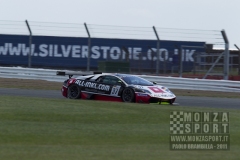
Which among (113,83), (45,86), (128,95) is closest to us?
(128,95)

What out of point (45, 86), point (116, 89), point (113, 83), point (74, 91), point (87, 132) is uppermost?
point (113, 83)

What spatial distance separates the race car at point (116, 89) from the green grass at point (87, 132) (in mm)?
2684

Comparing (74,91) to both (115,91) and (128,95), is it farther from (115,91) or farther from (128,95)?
(128,95)

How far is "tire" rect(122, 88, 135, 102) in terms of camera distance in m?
18.3

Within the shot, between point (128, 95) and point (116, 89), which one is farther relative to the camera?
point (116, 89)

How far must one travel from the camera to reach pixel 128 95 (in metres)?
18.4

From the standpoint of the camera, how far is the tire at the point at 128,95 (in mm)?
18280

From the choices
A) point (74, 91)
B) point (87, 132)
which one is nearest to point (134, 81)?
point (74, 91)

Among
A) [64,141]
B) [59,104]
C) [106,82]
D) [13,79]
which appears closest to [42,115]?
[59,104]

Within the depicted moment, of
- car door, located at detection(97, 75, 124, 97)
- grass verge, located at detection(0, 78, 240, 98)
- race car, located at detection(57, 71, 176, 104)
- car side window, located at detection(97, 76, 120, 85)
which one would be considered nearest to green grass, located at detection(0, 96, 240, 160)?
race car, located at detection(57, 71, 176, 104)

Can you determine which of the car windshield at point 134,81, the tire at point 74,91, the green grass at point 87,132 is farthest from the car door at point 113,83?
the green grass at point 87,132

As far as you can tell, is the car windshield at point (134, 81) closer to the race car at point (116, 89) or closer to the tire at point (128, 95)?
the race car at point (116, 89)

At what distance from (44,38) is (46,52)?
121cm

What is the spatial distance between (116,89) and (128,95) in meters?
0.52
